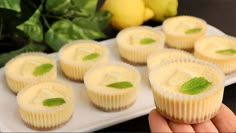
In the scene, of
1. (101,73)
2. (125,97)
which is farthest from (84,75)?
(125,97)

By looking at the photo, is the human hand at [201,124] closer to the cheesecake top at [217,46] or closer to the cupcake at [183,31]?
the cheesecake top at [217,46]

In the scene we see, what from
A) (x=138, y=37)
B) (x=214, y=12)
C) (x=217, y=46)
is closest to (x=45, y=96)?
(x=138, y=37)

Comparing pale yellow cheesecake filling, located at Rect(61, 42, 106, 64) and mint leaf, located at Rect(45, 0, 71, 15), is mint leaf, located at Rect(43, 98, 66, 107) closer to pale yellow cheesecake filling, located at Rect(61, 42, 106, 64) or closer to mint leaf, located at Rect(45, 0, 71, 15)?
pale yellow cheesecake filling, located at Rect(61, 42, 106, 64)

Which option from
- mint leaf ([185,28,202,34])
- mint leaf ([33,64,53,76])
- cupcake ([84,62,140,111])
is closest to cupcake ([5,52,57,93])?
mint leaf ([33,64,53,76])

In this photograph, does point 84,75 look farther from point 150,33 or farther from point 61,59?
point 150,33

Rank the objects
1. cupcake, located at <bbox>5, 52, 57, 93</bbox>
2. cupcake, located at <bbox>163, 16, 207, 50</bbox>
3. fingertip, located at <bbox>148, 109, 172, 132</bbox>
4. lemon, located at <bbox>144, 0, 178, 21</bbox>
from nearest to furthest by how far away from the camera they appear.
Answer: fingertip, located at <bbox>148, 109, 172, 132</bbox> → cupcake, located at <bbox>5, 52, 57, 93</bbox> → cupcake, located at <bbox>163, 16, 207, 50</bbox> → lemon, located at <bbox>144, 0, 178, 21</bbox>

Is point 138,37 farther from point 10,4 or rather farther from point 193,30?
A: point 10,4

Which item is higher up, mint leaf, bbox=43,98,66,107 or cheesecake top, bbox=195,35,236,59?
mint leaf, bbox=43,98,66,107
